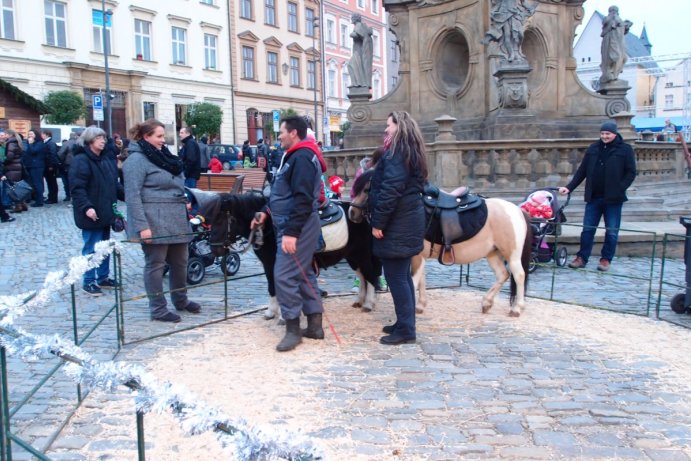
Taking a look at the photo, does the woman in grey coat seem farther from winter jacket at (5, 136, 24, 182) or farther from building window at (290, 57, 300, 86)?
building window at (290, 57, 300, 86)

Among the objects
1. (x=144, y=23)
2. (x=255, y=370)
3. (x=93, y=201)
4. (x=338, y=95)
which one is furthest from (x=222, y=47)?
(x=255, y=370)

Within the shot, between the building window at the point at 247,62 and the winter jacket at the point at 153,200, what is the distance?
4494 cm

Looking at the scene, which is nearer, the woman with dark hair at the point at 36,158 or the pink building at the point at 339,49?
the woman with dark hair at the point at 36,158

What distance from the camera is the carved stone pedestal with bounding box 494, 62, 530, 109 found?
13.9 metres

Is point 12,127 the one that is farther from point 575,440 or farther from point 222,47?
point 222,47

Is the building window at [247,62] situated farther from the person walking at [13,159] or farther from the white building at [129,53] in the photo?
the person walking at [13,159]

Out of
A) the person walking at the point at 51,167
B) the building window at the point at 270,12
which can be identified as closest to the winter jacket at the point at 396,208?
the person walking at the point at 51,167

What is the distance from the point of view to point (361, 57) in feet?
57.7

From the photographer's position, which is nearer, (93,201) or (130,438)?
(130,438)

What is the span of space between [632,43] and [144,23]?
199 feet

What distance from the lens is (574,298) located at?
8094 mm

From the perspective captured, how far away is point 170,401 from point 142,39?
42983 mm

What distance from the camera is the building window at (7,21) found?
34003 mm

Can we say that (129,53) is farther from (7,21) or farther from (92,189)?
(92,189)
